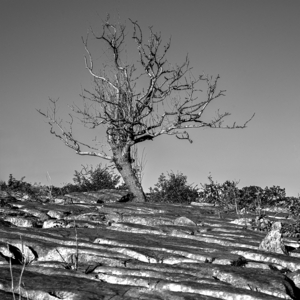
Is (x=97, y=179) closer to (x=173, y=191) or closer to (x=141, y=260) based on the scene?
(x=173, y=191)

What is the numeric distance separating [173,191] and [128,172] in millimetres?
6901

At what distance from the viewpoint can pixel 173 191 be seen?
2147cm

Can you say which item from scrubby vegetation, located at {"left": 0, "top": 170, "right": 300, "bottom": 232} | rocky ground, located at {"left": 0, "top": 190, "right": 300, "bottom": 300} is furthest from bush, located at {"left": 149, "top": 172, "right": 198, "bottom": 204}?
rocky ground, located at {"left": 0, "top": 190, "right": 300, "bottom": 300}

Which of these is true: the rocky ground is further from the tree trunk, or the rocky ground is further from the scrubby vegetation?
the tree trunk

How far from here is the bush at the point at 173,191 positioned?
20031 mm

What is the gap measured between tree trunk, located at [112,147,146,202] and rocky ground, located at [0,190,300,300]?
671 centimetres

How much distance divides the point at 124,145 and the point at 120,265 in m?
10.8

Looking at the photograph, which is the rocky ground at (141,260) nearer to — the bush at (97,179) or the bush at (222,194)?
the bush at (222,194)

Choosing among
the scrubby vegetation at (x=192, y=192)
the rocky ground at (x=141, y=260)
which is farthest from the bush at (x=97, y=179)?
the rocky ground at (x=141, y=260)

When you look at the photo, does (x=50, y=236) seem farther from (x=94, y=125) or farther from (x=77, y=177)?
(x=77, y=177)

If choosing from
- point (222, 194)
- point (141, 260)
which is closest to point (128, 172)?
point (222, 194)

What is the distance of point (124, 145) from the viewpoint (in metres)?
15.2

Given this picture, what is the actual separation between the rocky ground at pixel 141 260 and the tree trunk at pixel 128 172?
6.71m

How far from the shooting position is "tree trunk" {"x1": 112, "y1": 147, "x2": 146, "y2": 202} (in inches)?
577
